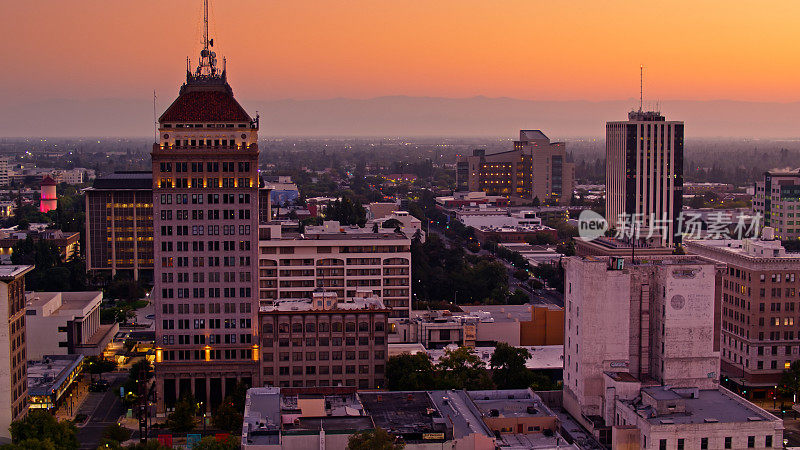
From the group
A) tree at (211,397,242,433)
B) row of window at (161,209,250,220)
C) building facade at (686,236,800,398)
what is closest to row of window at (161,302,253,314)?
row of window at (161,209,250,220)

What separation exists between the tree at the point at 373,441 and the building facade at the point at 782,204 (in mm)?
138764

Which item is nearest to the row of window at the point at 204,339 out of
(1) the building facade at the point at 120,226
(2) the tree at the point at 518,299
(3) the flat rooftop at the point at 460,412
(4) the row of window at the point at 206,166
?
(4) the row of window at the point at 206,166

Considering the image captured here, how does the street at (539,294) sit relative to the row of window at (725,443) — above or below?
below

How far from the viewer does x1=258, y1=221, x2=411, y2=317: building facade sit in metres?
111

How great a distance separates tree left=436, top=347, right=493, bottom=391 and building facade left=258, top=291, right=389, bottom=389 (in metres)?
5.87

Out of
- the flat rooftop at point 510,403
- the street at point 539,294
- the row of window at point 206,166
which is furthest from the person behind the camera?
the street at point 539,294

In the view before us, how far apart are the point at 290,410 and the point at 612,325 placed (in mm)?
22798

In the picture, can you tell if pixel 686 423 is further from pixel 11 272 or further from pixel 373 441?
pixel 11 272

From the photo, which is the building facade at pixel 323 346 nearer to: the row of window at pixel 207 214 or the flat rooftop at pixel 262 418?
the row of window at pixel 207 214

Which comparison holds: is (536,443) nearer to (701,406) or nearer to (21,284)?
(701,406)

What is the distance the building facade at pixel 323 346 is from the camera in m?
84.2

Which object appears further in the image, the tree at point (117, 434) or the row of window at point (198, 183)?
the row of window at point (198, 183)

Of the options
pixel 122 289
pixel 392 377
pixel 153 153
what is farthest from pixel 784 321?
pixel 122 289

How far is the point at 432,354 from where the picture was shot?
94.8 meters
